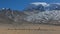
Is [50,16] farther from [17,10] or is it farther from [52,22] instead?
[17,10]

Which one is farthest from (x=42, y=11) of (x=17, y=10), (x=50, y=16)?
(x=17, y=10)

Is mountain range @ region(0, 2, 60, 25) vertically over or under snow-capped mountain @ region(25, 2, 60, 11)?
under

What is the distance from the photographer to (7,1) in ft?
4.50
